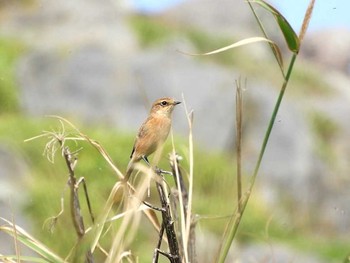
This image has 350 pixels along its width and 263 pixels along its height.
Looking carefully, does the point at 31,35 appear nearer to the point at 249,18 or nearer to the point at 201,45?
the point at 201,45

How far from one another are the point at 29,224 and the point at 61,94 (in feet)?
13.5

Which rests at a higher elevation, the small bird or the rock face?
the small bird

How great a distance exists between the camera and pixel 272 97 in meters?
11.9

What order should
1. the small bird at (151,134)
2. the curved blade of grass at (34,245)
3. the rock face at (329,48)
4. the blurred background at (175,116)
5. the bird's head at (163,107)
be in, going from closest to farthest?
the curved blade of grass at (34,245) < the small bird at (151,134) < the bird's head at (163,107) < the blurred background at (175,116) < the rock face at (329,48)

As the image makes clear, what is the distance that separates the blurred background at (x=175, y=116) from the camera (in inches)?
337

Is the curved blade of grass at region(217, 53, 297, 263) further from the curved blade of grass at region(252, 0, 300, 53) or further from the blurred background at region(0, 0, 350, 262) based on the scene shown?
the blurred background at region(0, 0, 350, 262)

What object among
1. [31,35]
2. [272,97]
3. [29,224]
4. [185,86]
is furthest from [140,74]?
[29,224]

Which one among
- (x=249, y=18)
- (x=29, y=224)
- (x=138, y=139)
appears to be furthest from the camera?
(x=249, y=18)

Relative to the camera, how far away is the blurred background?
8555 millimetres

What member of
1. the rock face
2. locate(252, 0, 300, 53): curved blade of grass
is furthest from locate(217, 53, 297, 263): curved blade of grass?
the rock face

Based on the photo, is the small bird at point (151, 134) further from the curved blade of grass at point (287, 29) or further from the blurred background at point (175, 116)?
the blurred background at point (175, 116)

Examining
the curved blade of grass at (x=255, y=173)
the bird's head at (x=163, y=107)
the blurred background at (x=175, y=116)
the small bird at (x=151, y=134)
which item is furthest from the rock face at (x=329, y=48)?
the curved blade of grass at (x=255, y=173)

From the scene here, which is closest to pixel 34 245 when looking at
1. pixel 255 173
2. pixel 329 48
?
pixel 255 173

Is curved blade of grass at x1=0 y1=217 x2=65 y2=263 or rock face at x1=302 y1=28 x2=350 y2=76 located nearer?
curved blade of grass at x1=0 y1=217 x2=65 y2=263
